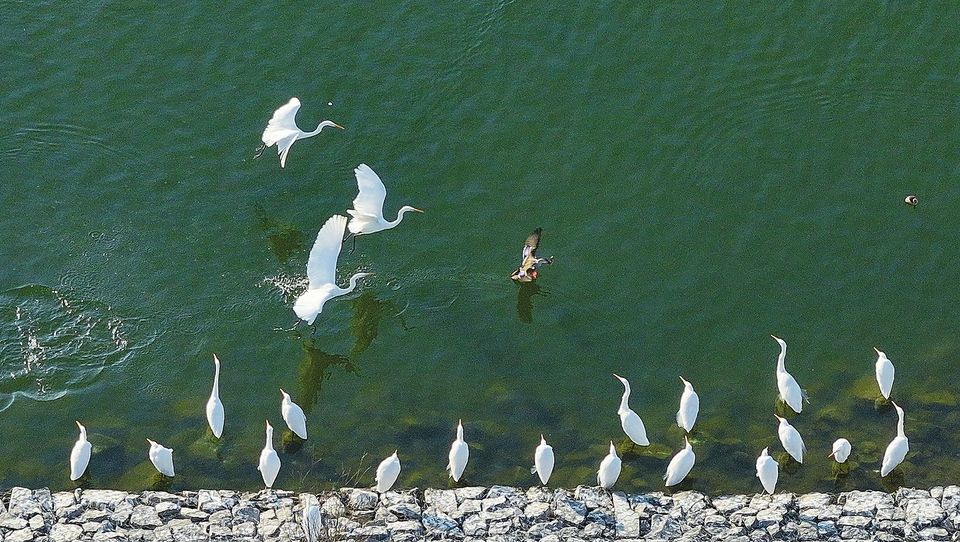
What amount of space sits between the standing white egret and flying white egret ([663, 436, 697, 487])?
2.93m

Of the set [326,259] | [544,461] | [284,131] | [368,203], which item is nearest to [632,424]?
[544,461]

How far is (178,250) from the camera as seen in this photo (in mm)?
21141

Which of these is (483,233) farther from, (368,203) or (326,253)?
(326,253)

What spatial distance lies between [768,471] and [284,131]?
10.1 metres

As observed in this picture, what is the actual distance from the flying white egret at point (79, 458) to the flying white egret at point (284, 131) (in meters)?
6.46

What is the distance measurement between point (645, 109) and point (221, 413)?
10.2 metres

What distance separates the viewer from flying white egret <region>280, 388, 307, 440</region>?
18328 millimetres

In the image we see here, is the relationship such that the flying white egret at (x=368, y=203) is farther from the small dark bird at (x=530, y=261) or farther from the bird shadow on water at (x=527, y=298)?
the bird shadow on water at (x=527, y=298)

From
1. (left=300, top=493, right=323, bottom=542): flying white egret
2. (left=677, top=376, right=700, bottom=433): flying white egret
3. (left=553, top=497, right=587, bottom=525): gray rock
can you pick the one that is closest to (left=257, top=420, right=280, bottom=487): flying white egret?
(left=300, top=493, right=323, bottom=542): flying white egret

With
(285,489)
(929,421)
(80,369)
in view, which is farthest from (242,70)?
(929,421)

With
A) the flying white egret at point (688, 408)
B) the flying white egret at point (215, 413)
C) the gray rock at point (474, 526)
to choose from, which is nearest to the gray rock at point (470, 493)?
Result: the gray rock at point (474, 526)

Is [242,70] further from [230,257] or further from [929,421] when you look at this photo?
[929,421]

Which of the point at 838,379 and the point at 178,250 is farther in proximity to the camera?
the point at 178,250

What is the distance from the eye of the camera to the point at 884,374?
19.1 metres
